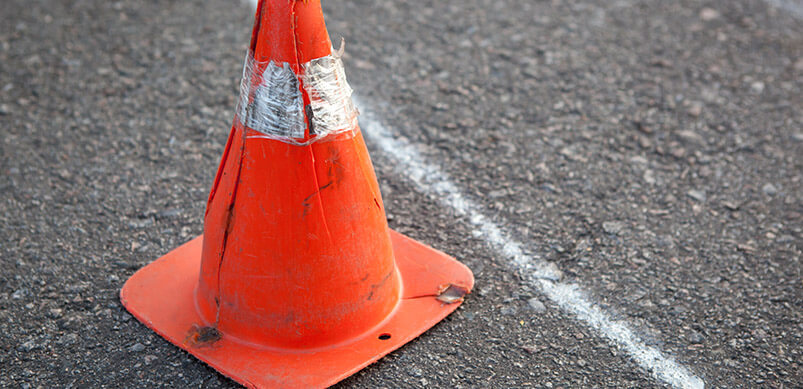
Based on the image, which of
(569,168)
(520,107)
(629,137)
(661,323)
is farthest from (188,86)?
(661,323)

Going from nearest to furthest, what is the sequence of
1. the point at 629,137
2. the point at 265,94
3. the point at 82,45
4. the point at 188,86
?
the point at 265,94 → the point at 629,137 → the point at 188,86 → the point at 82,45

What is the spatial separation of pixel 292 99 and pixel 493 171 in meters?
1.54

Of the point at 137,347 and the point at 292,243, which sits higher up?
Answer: the point at 292,243

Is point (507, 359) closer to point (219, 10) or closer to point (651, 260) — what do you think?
point (651, 260)

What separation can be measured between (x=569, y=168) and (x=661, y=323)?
3.47 ft

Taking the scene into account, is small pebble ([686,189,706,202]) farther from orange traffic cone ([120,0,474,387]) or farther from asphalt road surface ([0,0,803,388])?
orange traffic cone ([120,0,474,387])

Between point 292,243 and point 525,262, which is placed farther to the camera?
point 525,262

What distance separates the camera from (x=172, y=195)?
3.36 metres

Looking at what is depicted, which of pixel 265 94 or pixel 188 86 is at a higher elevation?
pixel 265 94

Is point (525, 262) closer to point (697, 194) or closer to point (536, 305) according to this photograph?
point (536, 305)

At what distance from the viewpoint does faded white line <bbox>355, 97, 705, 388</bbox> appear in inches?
99.8

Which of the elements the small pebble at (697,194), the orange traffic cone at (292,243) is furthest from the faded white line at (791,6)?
the orange traffic cone at (292,243)

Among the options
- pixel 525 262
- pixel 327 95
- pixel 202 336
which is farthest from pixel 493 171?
pixel 202 336

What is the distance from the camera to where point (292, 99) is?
224cm
